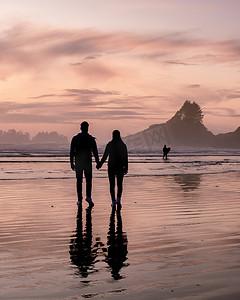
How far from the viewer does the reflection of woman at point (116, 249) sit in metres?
6.34

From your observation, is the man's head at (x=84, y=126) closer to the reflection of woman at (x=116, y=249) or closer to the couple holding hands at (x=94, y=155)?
the couple holding hands at (x=94, y=155)

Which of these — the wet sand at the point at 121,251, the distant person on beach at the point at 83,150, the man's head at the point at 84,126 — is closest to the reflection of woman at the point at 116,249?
the wet sand at the point at 121,251

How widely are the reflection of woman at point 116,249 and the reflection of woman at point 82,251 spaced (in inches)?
10.4

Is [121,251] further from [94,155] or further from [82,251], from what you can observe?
[94,155]

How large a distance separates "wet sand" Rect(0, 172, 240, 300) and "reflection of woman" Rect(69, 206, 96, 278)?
1cm

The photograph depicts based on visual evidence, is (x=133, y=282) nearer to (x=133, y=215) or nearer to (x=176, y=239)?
(x=176, y=239)

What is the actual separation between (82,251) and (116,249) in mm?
528

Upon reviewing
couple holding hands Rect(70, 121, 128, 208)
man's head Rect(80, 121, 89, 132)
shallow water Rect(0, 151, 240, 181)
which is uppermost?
man's head Rect(80, 121, 89, 132)

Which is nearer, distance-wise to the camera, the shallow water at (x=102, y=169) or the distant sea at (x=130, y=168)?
the shallow water at (x=102, y=169)

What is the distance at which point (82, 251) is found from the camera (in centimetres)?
745

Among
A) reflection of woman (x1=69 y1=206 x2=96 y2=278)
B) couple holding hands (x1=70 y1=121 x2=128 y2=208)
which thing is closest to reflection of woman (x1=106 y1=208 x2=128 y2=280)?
reflection of woman (x1=69 y1=206 x2=96 y2=278)

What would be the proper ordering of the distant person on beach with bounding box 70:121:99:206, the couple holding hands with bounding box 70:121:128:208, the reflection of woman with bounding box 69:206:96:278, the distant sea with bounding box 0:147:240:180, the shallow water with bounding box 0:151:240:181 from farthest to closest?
the distant sea with bounding box 0:147:240:180, the shallow water with bounding box 0:151:240:181, the distant person on beach with bounding box 70:121:99:206, the couple holding hands with bounding box 70:121:128:208, the reflection of woman with bounding box 69:206:96:278

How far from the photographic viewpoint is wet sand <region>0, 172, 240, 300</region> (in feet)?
17.4

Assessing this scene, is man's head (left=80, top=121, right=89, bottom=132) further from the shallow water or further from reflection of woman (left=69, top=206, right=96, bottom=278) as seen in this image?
the shallow water
